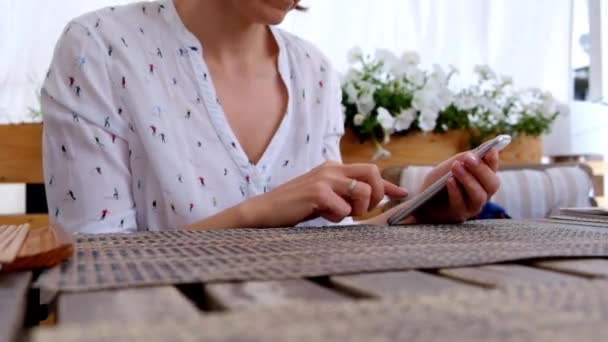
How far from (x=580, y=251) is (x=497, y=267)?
9 cm

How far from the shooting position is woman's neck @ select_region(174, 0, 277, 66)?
1.00 m

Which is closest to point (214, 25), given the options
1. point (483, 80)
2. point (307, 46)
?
point (307, 46)

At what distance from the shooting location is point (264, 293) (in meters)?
0.27

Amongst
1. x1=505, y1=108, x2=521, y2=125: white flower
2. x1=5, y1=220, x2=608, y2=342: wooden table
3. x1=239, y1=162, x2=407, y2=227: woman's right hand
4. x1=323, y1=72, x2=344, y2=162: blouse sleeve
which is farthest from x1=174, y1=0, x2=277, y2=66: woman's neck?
x1=505, y1=108, x2=521, y2=125: white flower

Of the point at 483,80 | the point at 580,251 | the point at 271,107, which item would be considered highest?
the point at 483,80

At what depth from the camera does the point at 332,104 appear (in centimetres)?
114

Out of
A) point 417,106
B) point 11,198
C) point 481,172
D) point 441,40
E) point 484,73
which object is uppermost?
point 441,40

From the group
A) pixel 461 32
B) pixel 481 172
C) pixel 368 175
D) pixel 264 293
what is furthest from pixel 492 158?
pixel 461 32

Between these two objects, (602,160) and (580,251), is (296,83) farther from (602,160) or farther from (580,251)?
(602,160)

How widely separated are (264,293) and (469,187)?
1.68 ft

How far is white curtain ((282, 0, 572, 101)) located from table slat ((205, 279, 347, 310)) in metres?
1.62

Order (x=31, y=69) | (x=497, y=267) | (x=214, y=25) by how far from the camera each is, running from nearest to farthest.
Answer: (x=497, y=267)
(x=214, y=25)
(x=31, y=69)

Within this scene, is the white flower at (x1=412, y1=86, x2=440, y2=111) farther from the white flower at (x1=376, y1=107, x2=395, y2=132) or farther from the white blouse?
the white blouse

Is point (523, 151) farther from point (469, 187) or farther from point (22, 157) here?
point (22, 157)
